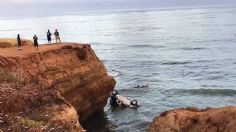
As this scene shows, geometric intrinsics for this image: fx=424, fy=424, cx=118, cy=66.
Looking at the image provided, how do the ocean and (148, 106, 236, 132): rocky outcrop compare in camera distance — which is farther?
the ocean

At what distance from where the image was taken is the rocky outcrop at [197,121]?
13.2m

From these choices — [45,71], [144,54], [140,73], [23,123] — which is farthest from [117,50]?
[23,123]

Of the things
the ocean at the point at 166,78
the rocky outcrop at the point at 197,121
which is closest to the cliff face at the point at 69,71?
the ocean at the point at 166,78

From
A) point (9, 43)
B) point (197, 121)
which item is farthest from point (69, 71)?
point (197, 121)

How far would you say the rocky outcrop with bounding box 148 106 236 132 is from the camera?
13234 mm

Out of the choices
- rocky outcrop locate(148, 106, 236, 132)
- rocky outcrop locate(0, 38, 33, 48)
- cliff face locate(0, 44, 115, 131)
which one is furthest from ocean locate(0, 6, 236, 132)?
rocky outcrop locate(148, 106, 236, 132)

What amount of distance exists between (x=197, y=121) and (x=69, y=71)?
1546 cm

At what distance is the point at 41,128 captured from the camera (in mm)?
13453

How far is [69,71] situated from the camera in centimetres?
2866

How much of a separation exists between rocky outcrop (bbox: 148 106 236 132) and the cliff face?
10.3 meters

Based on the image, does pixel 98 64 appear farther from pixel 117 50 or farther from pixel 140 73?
pixel 117 50

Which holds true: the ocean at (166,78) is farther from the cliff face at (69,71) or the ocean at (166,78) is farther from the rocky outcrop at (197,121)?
the rocky outcrop at (197,121)

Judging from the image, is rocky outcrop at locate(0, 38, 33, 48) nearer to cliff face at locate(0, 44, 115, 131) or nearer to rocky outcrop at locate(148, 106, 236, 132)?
cliff face at locate(0, 44, 115, 131)

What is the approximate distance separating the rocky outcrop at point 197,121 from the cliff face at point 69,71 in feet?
33.7
